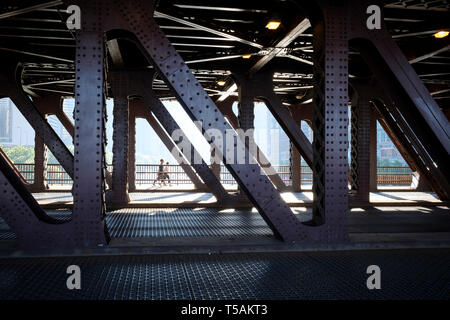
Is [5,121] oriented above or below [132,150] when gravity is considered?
above

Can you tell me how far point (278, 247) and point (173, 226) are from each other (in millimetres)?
3357

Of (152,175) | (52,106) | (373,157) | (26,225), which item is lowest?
(152,175)

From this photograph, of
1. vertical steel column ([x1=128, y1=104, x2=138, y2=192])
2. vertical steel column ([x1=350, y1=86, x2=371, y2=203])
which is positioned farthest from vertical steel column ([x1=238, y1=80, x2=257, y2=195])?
vertical steel column ([x1=128, y1=104, x2=138, y2=192])

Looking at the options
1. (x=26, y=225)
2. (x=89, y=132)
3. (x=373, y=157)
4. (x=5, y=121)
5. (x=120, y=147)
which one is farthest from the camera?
(x=5, y=121)

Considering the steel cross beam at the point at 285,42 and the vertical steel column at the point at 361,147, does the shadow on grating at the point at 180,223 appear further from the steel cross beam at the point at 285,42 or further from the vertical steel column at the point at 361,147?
the steel cross beam at the point at 285,42

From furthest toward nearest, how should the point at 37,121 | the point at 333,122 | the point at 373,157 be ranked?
1. the point at 373,157
2. the point at 37,121
3. the point at 333,122

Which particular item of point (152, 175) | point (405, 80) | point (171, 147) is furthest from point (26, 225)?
point (152, 175)

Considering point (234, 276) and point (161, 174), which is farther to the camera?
point (161, 174)

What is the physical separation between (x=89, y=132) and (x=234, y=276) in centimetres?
340

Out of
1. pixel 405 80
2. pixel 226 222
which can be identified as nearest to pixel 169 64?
pixel 405 80

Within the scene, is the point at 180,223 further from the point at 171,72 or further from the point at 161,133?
the point at 161,133

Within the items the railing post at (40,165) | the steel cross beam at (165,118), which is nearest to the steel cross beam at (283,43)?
the steel cross beam at (165,118)

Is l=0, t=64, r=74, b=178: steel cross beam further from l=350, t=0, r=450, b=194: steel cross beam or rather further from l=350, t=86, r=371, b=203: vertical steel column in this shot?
l=350, t=86, r=371, b=203: vertical steel column

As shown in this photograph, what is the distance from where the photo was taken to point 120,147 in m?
12.3
